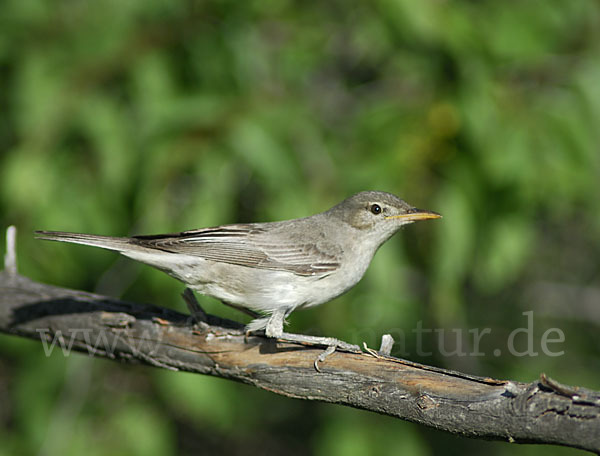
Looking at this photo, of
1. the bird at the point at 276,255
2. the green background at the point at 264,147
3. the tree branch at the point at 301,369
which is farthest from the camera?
the green background at the point at 264,147

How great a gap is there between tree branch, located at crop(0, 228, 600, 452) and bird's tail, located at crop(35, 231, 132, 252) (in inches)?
16.8

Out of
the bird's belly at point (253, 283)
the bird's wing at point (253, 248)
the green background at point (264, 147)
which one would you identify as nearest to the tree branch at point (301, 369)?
the bird's belly at point (253, 283)

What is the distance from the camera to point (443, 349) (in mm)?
6090

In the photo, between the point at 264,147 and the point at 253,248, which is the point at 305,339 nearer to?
the point at 253,248

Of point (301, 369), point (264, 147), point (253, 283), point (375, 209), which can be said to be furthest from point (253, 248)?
point (301, 369)

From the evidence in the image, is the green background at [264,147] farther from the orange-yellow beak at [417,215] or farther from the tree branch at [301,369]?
the tree branch at [301,369]

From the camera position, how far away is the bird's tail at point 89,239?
3.57m

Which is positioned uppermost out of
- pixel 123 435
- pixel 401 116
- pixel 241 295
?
pixel 401 116

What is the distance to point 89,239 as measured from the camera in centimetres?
369

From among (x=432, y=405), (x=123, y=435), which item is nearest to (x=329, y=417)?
(x=123, y=435)

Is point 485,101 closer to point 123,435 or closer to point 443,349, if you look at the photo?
point 443,349

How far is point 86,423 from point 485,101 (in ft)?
12.7

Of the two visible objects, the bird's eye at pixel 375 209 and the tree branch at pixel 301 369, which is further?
the bird's eye at pixel 375 209

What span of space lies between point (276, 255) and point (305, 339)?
86 cm
